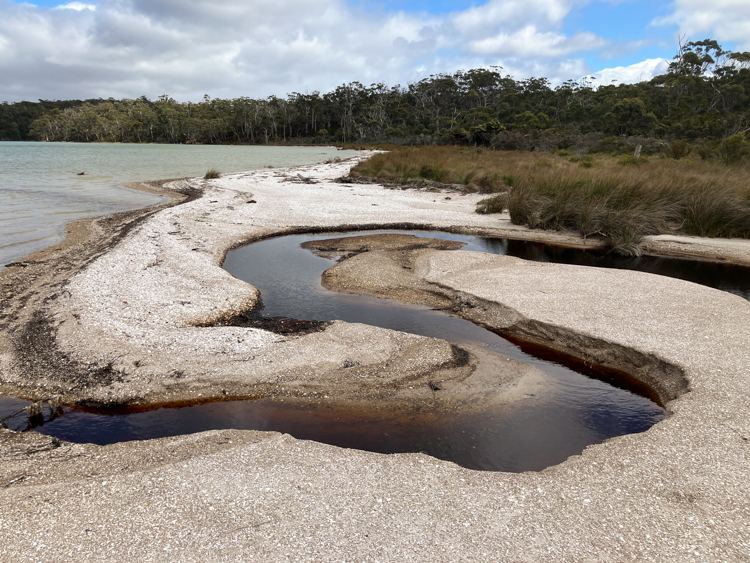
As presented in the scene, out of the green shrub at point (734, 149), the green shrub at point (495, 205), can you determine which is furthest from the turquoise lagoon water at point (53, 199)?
the green shrub at point (734, 149)

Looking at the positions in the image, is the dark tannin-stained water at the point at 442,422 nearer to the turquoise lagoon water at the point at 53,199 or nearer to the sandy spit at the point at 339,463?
the sandy spit at the point at 339,463

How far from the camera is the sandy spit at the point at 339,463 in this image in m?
2.54

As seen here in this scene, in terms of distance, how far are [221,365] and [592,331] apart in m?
4.70

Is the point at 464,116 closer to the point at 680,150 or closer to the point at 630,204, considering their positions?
the point at 680,150

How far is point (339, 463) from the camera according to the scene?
3285mm

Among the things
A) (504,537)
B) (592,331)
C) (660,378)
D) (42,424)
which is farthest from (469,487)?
(42,424)

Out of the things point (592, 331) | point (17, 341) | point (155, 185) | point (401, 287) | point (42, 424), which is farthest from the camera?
point (155, 185)

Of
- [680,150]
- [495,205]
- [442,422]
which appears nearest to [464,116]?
[680,150]

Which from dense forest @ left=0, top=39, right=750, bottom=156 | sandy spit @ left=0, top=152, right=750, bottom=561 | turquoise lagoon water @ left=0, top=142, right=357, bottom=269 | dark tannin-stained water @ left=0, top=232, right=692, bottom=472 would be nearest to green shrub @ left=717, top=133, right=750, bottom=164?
dense forest @ left=0, top=39, right=750, bottom=156

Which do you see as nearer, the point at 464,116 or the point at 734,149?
the point at 734,149

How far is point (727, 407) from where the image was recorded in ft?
12.9

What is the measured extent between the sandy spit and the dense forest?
21387 mm

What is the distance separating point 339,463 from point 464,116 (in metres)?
70.3

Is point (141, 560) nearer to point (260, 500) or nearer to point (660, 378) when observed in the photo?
point (260, 500)
